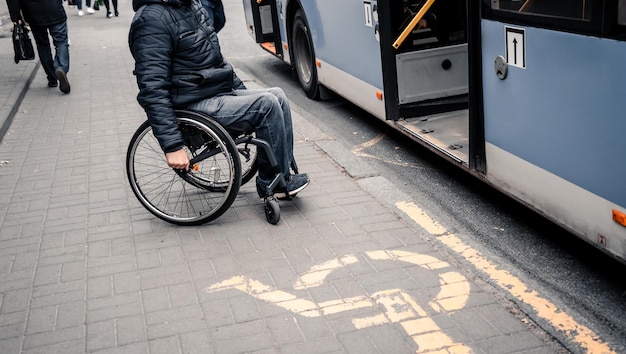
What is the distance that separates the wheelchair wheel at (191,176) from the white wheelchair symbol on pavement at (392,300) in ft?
3.05

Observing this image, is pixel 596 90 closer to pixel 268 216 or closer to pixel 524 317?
pixel 524 317

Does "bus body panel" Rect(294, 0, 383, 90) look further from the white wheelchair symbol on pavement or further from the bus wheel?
the white wheelchair symbol on pavement

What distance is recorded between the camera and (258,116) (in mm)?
5215

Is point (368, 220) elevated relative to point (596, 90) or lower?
lower

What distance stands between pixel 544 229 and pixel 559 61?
137 centimetres

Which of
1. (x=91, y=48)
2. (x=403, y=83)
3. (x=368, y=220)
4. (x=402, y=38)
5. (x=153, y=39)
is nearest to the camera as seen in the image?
(x=153, y=39)

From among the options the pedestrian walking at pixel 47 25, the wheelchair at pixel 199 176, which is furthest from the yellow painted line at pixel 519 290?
the pedestrian walking at pixel 47 25

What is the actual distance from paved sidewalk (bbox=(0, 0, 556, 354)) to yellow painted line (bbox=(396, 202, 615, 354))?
6.4 inches

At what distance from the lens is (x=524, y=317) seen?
3.89m

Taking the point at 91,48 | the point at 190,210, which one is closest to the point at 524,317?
the point at 190,210

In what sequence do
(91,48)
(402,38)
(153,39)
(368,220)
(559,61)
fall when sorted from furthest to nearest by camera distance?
(91,48)
(402,38)
(368,220)
(153,39)
(559,61)

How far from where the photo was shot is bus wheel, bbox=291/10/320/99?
30.2 ft

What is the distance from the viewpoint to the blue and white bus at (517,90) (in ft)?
12.8

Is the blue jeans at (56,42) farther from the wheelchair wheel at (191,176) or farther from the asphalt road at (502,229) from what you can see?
the wheelchair wheel at (191,176)
